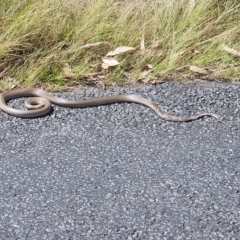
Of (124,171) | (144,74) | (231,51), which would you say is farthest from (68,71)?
(124,171)

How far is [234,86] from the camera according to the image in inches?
208

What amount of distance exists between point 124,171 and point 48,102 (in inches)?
48.4

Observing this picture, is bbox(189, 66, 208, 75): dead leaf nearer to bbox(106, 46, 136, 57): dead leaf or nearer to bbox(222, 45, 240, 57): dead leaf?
bbox(222, 45, 240, 57): dead leaf

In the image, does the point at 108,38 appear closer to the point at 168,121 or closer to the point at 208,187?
the point at 168,121

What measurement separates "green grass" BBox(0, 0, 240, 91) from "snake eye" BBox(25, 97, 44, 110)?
0.31 meters

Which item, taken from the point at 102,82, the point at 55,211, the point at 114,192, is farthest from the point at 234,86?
the point at 55,211

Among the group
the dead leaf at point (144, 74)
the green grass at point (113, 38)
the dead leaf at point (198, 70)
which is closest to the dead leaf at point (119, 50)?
the green grass at point (113, 38)

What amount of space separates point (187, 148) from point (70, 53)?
6.05 ft

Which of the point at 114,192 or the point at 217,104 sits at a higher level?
the point at 114,192

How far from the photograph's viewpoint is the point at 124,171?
4.07 meters

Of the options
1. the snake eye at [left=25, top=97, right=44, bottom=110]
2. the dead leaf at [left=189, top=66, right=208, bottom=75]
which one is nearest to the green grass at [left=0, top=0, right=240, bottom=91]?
the dead leaf at [left=189, top=66, right=208, bottom=75]

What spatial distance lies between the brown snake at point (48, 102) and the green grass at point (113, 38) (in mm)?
196

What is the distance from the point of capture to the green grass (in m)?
5.54

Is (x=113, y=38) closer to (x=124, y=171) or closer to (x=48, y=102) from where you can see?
(x=48, y=102)
